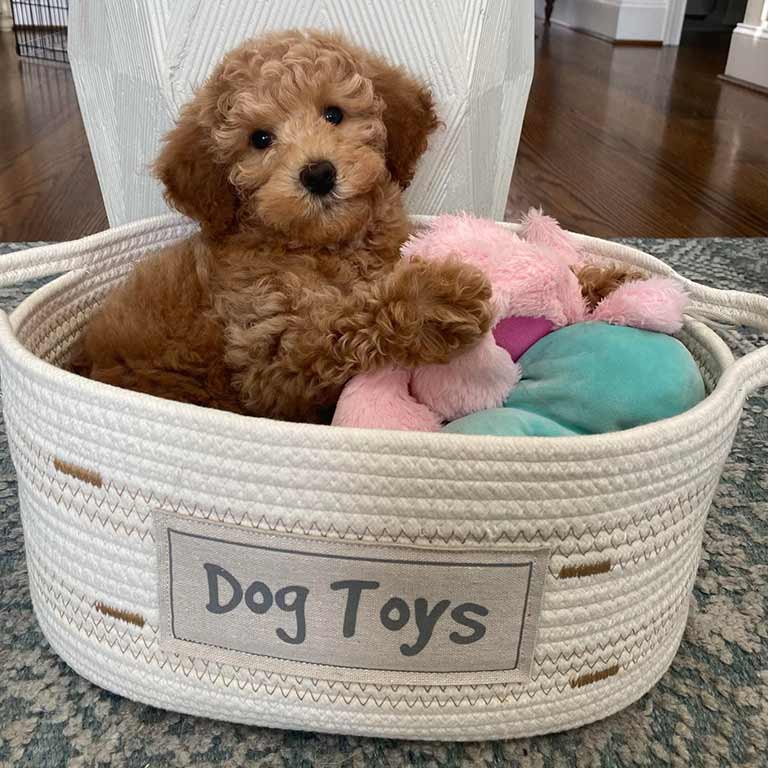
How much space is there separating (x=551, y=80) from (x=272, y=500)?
10.7 ft

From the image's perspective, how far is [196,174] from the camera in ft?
2.56

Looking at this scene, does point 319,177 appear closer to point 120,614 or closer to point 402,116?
point 402,116

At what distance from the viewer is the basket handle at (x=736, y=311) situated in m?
0.65

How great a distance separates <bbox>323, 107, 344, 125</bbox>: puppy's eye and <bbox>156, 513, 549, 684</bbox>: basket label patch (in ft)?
1.31

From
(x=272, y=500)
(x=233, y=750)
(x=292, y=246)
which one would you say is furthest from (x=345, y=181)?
(x=233, y=750)

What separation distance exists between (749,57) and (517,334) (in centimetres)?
323

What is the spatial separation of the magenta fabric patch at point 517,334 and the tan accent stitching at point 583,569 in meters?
0.22

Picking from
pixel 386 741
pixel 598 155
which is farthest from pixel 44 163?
pixel 386 741

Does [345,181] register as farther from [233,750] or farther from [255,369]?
[233,750]

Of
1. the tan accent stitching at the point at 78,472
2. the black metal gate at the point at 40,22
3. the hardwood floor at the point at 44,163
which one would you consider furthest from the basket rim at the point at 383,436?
the black metal gate at the point at 40,22

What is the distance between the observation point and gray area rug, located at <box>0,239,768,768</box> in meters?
0.63

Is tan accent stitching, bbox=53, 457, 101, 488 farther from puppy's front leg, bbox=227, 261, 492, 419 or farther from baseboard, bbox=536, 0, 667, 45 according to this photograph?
baseboard, bbox=536, 0, 667, 45

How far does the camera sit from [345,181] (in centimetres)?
74

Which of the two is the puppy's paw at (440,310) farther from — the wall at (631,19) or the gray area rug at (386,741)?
the wall at (631,19)
